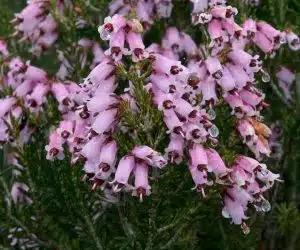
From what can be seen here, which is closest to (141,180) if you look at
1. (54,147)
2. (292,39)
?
(54,147)

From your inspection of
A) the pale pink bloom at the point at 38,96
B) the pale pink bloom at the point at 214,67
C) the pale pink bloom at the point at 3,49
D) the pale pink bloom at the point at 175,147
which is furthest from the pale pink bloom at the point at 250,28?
the pale pink bloom at the point at 3,49

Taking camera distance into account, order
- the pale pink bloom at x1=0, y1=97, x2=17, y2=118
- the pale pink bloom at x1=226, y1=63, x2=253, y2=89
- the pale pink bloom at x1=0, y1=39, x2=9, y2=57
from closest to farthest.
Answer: the pale pink bloom at x1=226, y1=63, x2=253, y2=89, the pale pink bloom at x1=0, y1=97, x2=17, y2=118, the pale pink bloom at x1=0, y1=39, x2=9, y2=57

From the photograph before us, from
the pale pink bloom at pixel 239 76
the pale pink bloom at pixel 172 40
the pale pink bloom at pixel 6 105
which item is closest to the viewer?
the pale pink bloom at pixel 239 76

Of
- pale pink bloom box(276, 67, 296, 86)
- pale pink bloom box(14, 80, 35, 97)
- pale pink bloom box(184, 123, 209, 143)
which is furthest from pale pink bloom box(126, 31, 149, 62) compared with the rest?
pale pink bloom box(276, 67, 296, 86)

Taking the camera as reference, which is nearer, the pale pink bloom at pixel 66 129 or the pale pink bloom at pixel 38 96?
the pale pink bloom at pixel 66 129

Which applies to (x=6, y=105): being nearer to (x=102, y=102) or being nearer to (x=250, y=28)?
(x=102, y=102)

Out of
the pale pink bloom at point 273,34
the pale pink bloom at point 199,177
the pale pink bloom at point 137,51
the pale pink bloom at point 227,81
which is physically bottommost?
the pale pink bloom at point 199,177

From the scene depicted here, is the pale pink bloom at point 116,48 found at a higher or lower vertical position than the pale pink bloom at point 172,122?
higher

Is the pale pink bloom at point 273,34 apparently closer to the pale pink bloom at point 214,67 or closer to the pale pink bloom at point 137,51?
the pale pink bloom at point 214,67

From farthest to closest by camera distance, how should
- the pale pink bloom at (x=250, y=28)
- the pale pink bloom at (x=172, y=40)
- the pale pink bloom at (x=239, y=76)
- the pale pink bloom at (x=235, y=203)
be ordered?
the pale pink bloom at (x=172, y=40), the pale pink bloom at (x=250, y=28), the pale pink bloom at (x=239, y=76), the pale pink bloom at (x=235, y=203)

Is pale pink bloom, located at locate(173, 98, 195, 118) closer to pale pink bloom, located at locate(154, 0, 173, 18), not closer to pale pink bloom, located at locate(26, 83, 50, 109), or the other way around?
pale pink bloom, located at locate(26, 83, 50, 109)
